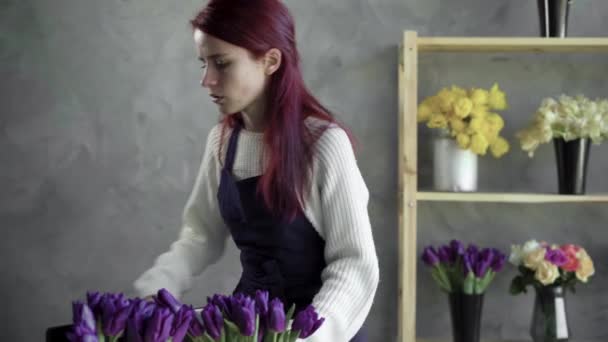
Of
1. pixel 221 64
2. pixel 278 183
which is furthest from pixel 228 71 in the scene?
pixel 278 183

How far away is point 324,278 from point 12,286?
6.09 feet

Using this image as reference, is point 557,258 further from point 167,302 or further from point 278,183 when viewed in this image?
point 167,302

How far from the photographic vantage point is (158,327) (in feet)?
3.17

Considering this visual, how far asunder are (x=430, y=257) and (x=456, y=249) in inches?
3.8

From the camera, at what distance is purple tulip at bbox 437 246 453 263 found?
2.66 meters

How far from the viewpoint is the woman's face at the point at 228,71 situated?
61.3 inches

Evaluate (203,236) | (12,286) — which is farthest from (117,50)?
(203,236)

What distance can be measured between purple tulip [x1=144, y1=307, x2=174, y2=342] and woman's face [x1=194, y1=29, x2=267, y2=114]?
2.28 feet

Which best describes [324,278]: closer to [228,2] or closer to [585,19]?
[228,2]

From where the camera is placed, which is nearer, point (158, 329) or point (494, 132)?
Result: point (158, 329)

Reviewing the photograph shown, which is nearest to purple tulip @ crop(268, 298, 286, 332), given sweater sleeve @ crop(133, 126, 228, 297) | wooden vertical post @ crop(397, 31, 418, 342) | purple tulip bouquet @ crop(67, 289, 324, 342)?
purple tulip bouquet @ crop(67, 289, 324, 342)

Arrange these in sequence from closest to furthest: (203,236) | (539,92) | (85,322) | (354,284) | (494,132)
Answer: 1. (85,322)
2. (354,284)
3. (203,236)
4. (494,132)
5. (539,92)

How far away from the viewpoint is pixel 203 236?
5.94 feet

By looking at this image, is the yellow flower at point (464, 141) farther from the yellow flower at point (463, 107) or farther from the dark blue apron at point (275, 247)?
the dark blue apron at point (275, 247)
